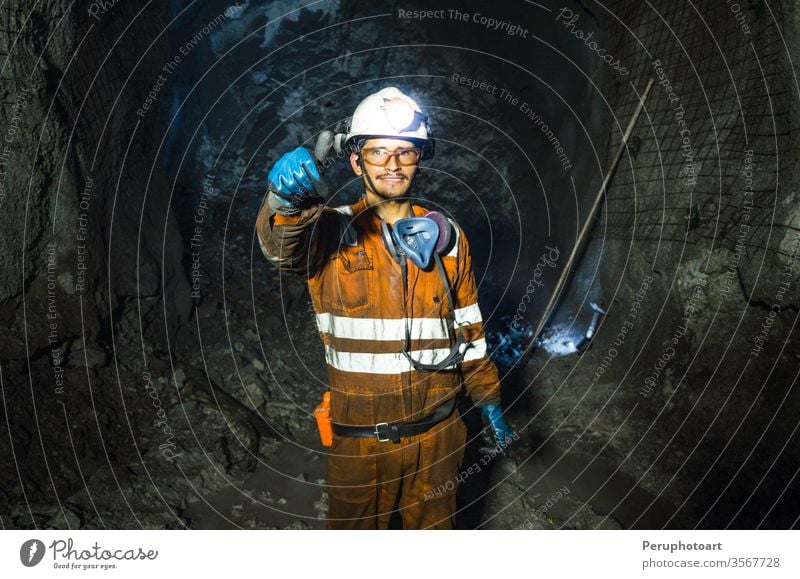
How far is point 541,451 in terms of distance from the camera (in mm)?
4852

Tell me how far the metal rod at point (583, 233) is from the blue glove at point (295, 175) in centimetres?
481

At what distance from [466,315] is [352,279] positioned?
2.34ft

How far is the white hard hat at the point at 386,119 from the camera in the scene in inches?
95.0

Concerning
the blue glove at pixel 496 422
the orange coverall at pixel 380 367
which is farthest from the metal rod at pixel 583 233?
the orange coverall at pixel 380 367

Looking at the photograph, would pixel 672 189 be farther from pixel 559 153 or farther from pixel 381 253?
pixel 381 253

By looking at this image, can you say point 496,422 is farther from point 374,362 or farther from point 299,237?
point 299,237

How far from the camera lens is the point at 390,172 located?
2471 millimetres

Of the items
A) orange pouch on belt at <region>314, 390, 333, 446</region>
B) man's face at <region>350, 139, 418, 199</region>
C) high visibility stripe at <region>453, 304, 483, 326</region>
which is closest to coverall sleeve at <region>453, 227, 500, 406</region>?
high visibility stripe at <region>453, 304, 483, 326</region>

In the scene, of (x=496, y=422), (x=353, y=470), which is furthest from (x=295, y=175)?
(x=496, y=422)

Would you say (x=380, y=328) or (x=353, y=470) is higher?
(x=380, y=328)

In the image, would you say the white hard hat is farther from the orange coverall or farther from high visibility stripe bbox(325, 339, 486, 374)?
high visibility stripe bbox(325, 339, 486, 374)

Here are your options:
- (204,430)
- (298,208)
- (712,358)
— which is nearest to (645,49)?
(712,358)

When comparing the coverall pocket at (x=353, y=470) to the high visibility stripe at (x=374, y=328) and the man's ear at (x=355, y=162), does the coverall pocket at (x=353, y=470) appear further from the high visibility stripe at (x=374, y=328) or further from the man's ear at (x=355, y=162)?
the man's ear at (x=355, y=162)

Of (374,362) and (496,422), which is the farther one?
(496,422)
